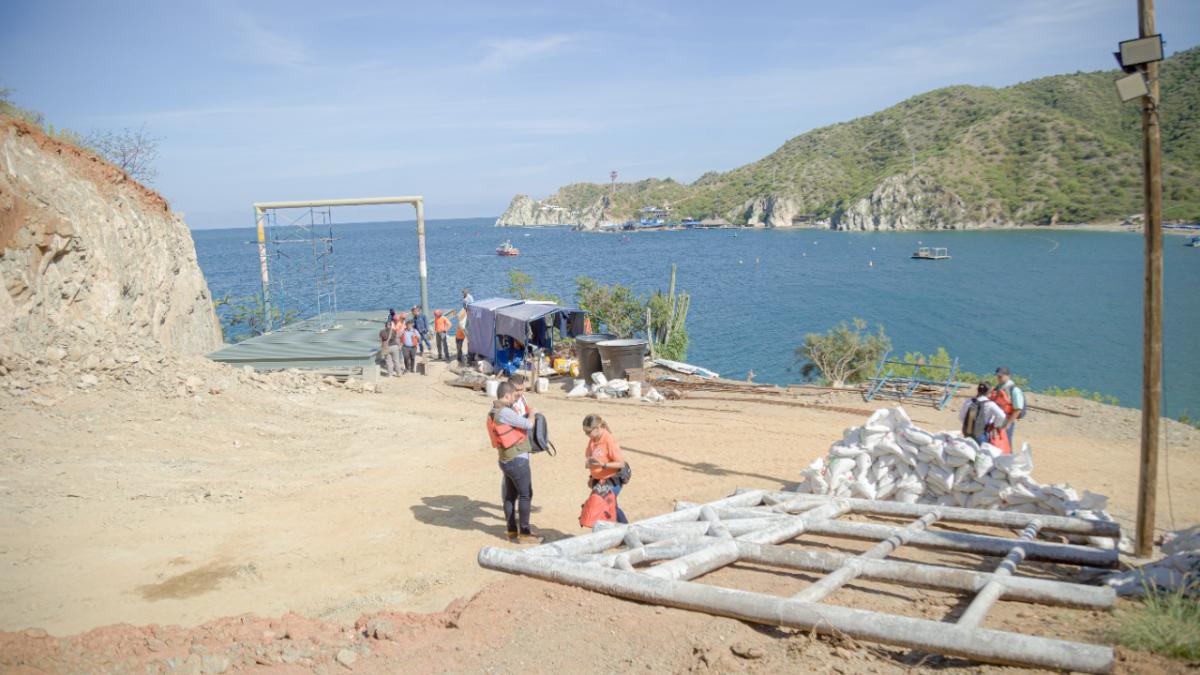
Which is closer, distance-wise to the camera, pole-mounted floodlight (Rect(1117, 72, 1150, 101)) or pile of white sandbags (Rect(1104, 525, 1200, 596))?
pile of white sandbags (Rect(1104, 525, 1200, 596))

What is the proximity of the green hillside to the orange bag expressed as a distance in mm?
99279

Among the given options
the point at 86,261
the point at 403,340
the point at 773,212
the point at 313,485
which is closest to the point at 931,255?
the point at 773,212

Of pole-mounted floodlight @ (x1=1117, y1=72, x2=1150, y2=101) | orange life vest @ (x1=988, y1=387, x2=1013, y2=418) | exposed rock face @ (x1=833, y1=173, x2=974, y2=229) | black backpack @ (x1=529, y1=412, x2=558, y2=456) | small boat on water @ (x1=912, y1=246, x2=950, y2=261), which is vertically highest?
exposed rock face @ (x1=833, y1=173, x2=974, y2=229)

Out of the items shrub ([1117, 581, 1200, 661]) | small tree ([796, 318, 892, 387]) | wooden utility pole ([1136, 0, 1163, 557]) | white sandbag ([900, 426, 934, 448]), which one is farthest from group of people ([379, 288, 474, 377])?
shrub ([1117, 581, 1200, 661])

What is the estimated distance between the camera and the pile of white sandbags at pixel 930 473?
837 cm

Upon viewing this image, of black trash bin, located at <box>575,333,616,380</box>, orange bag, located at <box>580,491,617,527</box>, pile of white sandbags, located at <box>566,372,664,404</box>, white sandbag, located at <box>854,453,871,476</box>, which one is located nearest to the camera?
orange bag, located at <box>580,491,617,527</box>

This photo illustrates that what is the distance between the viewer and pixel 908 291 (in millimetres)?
→ 62438

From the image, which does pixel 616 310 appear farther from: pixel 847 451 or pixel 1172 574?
pixel 1172 574

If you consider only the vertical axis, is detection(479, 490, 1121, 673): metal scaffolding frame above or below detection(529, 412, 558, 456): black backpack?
below

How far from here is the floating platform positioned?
20.3 m

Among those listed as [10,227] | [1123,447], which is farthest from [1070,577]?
[10,227]

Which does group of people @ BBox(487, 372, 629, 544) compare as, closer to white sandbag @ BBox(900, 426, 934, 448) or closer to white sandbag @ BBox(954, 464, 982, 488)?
white sandbag @ BBox(900, 426, 934, 448)

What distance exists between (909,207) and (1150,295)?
119543 millimetres

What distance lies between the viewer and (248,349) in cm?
2127
